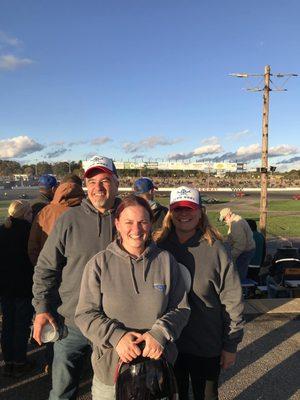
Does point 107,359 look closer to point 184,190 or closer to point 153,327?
point 153,327

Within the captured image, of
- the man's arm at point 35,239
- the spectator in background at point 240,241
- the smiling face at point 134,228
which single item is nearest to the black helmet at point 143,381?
the smiling face at point 134,228

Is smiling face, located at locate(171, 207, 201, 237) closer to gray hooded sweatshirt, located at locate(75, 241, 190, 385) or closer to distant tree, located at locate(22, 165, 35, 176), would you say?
gray hooded sweatshirt, located at locate(75, 241, 190, 385)

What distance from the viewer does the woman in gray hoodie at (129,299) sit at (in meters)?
2.18

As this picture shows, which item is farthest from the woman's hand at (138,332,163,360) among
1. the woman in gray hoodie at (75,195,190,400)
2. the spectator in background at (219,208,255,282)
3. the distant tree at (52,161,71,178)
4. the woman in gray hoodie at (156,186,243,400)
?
the distant tree at (52,161,71,178)

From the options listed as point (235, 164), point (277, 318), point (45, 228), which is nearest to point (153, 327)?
point (45, 228)

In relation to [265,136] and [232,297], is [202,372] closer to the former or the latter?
[232,297]

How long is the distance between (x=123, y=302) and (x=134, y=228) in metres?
0.41

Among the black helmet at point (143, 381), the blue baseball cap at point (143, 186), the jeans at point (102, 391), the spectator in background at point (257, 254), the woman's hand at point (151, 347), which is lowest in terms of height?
the spectator in background at point (257, 254)

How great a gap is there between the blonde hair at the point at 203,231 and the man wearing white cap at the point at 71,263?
0.34 metres

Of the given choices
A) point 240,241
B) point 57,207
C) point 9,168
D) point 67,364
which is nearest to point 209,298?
point 67,364

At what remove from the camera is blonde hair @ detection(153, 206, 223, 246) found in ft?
8.75

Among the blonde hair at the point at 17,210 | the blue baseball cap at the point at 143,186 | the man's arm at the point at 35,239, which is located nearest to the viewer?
the man's arm at the point at 35,239

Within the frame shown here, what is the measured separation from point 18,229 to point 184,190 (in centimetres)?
221

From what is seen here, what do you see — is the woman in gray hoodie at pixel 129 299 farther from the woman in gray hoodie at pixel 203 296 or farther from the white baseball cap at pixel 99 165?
the white baseball cap at pixel 99 165
